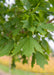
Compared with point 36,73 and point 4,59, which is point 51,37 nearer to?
point 36,73

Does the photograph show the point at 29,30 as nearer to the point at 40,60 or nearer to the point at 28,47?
the point at 28,47

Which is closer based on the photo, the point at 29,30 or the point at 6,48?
the point at 29,30

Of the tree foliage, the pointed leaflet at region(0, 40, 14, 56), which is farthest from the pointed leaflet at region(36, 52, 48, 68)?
the pointed leaflet at region(0, 40, 14, 56)

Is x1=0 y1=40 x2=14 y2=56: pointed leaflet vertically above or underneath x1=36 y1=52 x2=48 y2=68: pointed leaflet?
above

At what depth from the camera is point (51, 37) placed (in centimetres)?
107

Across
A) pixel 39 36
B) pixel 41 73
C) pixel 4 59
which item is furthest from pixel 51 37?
pixel 4 59

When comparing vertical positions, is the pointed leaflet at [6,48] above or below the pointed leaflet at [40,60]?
above

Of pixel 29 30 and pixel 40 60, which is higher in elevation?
pixel 29 30

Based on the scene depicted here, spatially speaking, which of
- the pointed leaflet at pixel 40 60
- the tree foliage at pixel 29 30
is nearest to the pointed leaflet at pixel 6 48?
the tree foliage at pixel 29 30

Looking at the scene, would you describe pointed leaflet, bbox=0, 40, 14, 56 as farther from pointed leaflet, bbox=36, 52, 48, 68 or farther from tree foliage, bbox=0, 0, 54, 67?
pointed leaflet, bbox=36, 52, 48, 68

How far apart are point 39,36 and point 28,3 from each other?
0.77 ft

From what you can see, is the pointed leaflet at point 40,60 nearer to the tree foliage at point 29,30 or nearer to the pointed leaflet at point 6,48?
the tree foliage at point 29,30

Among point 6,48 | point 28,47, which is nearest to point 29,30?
point 28,47

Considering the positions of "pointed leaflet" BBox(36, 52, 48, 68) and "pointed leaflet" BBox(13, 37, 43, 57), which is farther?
"pointed leaflet" BBox(36, 52, 48, 68)
